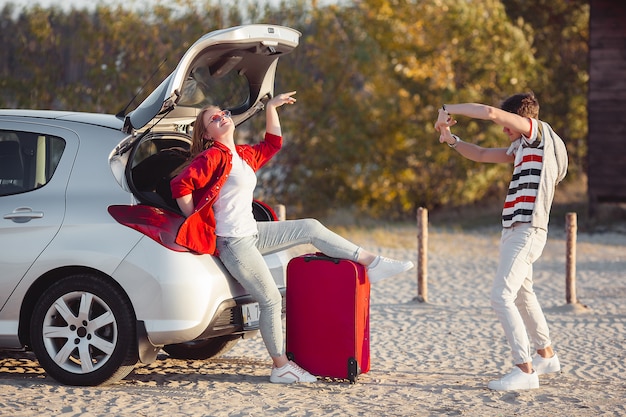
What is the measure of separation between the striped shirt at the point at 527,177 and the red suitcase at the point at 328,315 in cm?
97

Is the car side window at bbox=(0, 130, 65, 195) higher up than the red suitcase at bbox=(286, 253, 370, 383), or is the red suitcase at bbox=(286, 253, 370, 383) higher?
the car side window at bbox=(0, 130, 65, 195)

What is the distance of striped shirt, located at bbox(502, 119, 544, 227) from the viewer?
20.9 feet

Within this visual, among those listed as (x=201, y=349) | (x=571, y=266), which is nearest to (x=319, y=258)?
(x=201, y=349)

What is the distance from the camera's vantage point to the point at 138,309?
6.09 metres

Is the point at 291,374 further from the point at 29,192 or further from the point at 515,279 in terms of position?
the point at 29,192

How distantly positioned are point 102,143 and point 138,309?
981 mm

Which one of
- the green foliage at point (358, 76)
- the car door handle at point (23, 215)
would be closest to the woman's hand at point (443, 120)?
the car door handle at point (23, 215)

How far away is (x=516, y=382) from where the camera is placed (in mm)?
6410

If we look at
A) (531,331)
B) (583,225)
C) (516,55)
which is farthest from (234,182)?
(516,55)

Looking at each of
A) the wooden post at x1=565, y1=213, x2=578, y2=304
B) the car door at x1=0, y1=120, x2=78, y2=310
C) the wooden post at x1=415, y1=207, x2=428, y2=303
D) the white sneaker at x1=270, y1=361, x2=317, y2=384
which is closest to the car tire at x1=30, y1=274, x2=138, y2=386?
the car door at x1=0, y1=120, x2=78, y2=310

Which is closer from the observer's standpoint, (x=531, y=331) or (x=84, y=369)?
(x=84, y=369)

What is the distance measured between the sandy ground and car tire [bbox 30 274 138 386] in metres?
0.13

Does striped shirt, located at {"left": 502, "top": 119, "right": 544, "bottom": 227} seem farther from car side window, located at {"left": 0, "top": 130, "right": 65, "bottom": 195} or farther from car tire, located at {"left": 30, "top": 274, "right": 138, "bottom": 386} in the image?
car side window, located at {"left": 0, "top": 130, "right": 65, "bottom": 195}

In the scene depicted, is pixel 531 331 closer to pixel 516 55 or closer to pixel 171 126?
pixel 171 126
